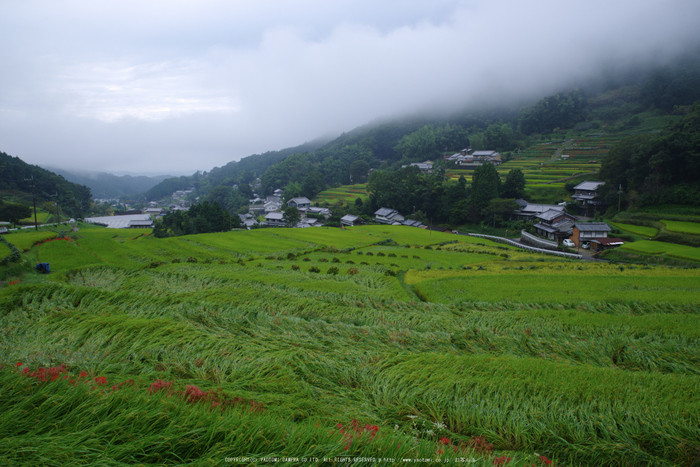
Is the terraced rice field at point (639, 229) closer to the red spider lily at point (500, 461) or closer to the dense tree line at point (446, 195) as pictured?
the dense tree line at point (446, 195)

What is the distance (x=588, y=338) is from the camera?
766 centimetres

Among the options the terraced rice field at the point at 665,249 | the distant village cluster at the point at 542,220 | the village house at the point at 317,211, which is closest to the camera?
the terraced rice field at the point at 665,249

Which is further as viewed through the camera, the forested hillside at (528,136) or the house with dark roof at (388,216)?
the house with dark roof at (388,216)

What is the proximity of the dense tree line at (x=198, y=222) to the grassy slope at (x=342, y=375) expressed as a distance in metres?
31.7

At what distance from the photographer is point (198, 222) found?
1668 inches

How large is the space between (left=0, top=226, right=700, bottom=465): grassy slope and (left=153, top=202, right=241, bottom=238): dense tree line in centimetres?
3173

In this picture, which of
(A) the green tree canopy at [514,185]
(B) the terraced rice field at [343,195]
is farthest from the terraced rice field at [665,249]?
(B) the terraced rice field at [343,195]

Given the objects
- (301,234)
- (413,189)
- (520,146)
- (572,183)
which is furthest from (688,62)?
(301,234)

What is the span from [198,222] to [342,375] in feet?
137

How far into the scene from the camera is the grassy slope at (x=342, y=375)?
295 cm

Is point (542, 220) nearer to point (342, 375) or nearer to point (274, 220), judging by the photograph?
point (342, 375)

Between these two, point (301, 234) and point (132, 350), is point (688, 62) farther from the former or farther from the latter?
point (132, 350)

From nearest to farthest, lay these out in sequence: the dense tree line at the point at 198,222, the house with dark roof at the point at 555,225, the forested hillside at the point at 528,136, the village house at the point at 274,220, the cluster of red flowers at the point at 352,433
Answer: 1. the cluster of red flowers at the point at 352,433
2. the house with dark roof at the point at 555,225
3. the dense tree line at the point at 198,222
4. the forested hillside at the point at 528,136
5. the village house at the point at 274,220

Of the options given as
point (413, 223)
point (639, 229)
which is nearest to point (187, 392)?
point (639, 229)
